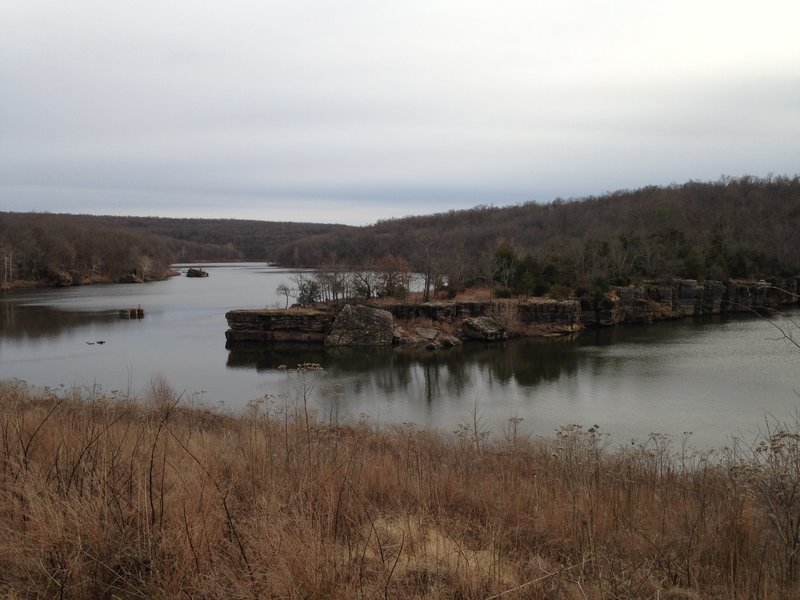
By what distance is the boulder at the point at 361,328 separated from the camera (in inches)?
1426

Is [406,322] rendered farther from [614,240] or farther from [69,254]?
[69,254]

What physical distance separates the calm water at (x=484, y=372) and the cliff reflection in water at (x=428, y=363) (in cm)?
9

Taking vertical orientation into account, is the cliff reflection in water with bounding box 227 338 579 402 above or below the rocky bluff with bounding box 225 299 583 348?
below

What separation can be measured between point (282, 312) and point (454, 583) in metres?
35.6

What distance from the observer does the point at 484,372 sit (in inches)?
1071

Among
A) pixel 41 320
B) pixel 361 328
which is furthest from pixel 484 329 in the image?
pixel 41 320

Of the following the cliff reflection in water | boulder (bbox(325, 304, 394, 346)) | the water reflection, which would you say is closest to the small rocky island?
boulder (bbox(325, 304, 394, 346))

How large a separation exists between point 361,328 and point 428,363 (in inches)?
297

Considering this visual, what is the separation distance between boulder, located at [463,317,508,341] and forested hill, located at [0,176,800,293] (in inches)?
246

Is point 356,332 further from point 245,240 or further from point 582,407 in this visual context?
point 245,240

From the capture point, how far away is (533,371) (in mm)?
26828

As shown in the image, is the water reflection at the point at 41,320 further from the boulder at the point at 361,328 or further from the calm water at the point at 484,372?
the boulder at the point at 361,328

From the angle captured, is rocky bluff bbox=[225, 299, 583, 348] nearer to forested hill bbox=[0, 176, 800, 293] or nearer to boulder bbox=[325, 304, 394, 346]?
boulder bbox=[325, 304, 394, 346]

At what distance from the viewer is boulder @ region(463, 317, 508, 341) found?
1471 inches
